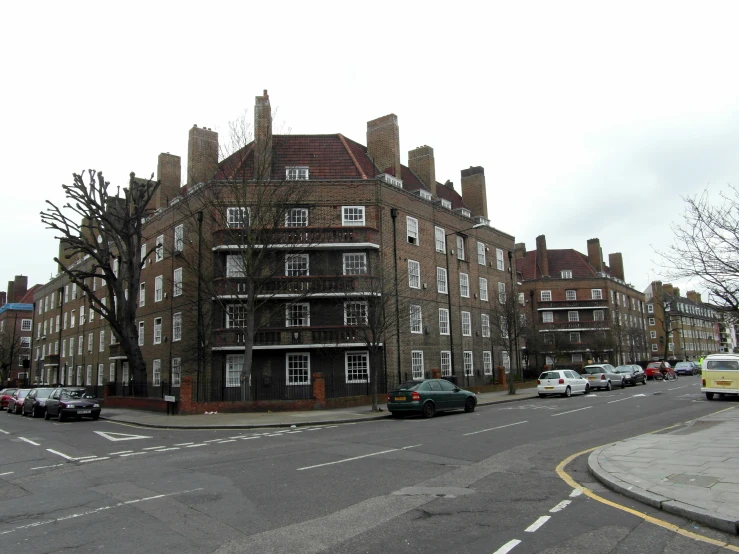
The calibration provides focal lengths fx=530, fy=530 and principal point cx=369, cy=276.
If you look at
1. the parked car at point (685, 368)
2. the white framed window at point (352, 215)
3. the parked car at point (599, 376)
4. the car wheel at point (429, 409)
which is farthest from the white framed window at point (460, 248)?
the parked car at point (685, 368)

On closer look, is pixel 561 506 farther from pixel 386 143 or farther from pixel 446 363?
pixel 386 143

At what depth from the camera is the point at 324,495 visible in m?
7.90

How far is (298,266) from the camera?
2884cm

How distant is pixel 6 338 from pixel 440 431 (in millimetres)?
75830

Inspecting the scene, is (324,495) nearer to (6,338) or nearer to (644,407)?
(644,407)

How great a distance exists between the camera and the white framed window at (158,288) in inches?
1427

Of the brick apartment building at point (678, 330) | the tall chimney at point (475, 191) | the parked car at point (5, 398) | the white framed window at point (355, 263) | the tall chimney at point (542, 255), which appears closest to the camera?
the white framed window at point (355, 263)

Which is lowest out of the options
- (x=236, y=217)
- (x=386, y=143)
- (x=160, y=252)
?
(x=236, y=217)

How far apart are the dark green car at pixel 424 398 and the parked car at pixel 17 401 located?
929 inches

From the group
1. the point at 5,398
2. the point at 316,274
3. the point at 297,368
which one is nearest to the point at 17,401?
the point at 5,398

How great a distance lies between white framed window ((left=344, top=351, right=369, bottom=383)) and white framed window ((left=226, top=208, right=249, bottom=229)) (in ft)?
29.5

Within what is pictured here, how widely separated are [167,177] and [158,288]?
8054mm

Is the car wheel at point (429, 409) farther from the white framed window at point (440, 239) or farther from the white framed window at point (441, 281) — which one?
the white framed window at point (440, 239)

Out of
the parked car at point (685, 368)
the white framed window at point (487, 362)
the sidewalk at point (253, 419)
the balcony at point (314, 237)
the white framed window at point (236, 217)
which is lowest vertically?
the parked car at point (685, 368)
